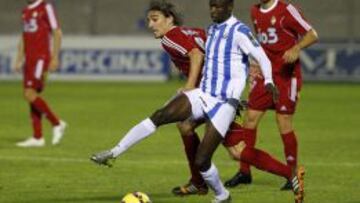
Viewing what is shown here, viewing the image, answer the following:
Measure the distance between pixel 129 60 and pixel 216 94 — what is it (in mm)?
22070

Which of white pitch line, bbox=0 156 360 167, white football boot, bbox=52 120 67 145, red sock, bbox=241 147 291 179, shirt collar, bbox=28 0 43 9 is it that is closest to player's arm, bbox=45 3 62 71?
shirt collar, bbox=28 0 43 9

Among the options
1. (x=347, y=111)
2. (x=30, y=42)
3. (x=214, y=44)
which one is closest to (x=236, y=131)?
(x=214, y=44)

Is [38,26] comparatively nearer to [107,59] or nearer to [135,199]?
[135,199]

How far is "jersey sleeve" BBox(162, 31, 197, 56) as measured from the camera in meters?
10.8

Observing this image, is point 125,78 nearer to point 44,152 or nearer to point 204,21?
point 204,21

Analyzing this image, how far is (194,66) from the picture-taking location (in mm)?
10688

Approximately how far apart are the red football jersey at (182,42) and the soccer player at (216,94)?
0.40 meters

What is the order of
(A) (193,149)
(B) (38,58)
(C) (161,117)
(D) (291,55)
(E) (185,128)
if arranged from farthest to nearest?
(B) (38,58) < (D) (291,55) < (A) (193,149) < (E) (185,128) < (C) (161,117)

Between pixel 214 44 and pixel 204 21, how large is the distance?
88.4 feet

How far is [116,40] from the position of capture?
32469 millimetres

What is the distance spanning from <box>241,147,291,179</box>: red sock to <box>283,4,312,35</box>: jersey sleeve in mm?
1951

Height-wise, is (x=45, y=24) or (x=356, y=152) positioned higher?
(x=45, y=24)

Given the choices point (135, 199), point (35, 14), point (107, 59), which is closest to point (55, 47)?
point (35, 14)

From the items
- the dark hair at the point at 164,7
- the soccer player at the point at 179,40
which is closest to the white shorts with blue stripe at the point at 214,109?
the soccer player at the point at 179,40
